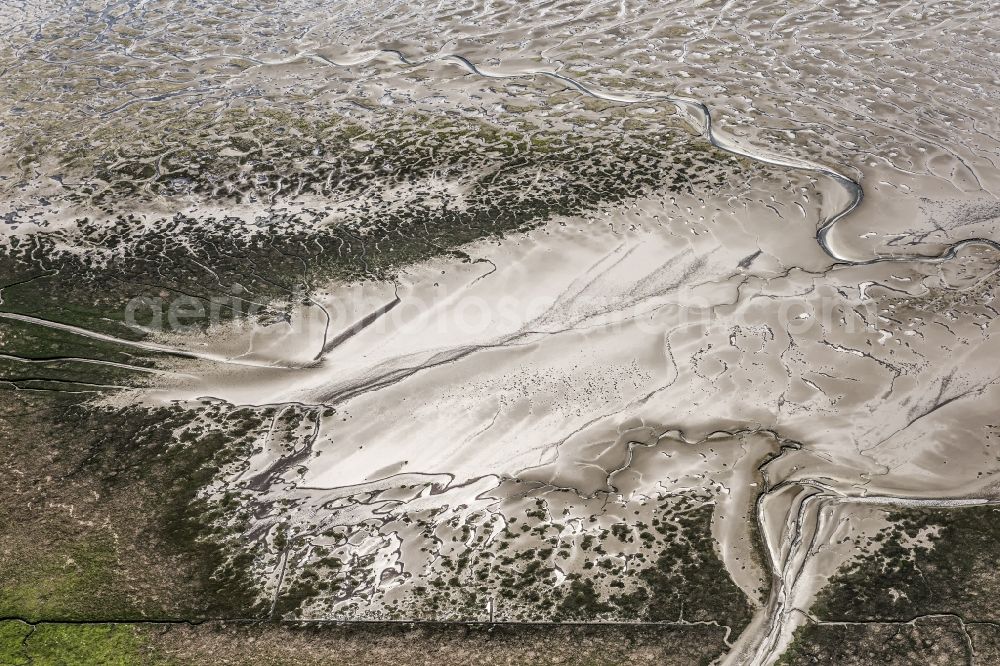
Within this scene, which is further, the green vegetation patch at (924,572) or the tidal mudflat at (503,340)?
the tidal mudflat at (503,340)

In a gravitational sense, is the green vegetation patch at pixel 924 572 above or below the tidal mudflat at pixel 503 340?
below

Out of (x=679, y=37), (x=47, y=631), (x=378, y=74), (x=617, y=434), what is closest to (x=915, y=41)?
(x=679, y=37)

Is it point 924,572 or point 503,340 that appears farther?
point 503,340

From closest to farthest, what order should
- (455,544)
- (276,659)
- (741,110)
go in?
(276,659) < (455,544) < (741,110)

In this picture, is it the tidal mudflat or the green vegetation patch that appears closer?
the green vegetation patch

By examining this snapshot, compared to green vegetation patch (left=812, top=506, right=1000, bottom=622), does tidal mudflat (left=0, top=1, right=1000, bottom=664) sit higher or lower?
higher

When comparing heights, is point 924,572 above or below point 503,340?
below

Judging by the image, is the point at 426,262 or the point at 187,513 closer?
the point at 187,513

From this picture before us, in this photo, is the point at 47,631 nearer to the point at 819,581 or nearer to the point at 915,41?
the point at 819,581
